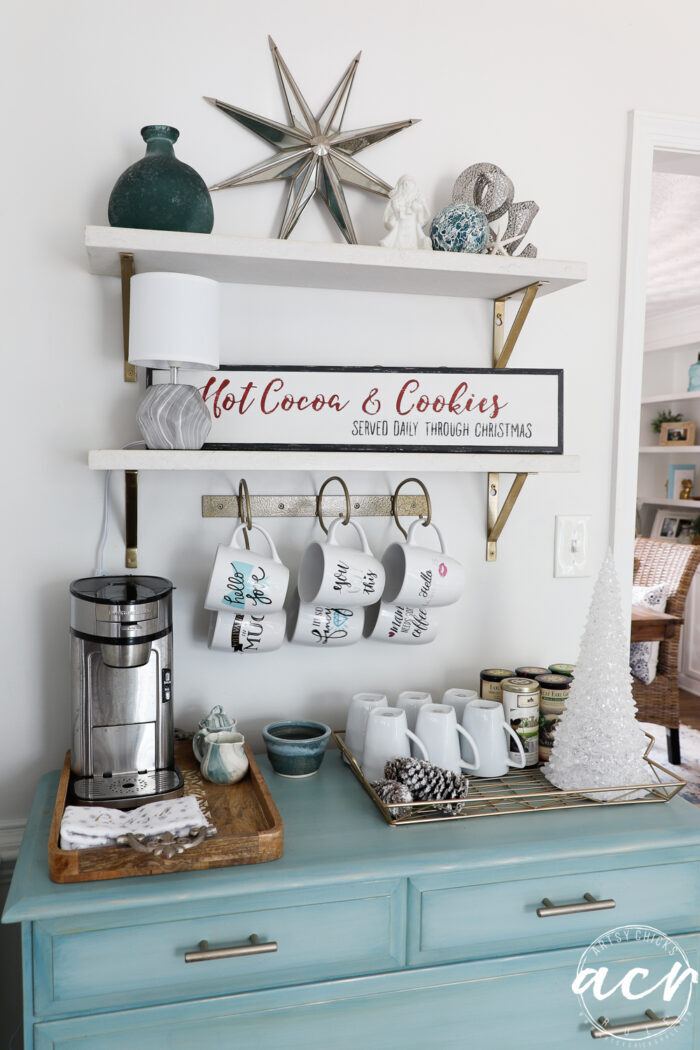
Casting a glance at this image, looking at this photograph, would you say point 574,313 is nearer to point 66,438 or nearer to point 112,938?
point 66,438

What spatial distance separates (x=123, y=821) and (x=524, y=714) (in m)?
0.71

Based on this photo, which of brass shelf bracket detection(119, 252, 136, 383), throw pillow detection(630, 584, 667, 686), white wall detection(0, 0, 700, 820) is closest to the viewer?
brass shelf bracket detection(119, 252, 136, 383)

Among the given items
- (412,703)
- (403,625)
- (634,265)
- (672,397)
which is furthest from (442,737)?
(672,397)

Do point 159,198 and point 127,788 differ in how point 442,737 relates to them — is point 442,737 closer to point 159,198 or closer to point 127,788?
point 127,788

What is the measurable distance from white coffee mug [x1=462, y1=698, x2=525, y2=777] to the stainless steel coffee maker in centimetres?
50

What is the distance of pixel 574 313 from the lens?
1629 millimetres

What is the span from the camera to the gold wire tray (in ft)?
4.02

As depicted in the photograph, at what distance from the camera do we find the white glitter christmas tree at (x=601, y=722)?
4.31 feet

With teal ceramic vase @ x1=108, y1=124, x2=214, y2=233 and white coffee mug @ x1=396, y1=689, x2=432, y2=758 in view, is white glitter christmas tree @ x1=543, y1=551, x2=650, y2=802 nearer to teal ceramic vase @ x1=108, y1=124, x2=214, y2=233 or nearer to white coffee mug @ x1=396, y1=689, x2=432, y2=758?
white coffee mug @ x1=396, y1=689, x2=432, y2=758

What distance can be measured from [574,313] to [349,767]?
0.99m

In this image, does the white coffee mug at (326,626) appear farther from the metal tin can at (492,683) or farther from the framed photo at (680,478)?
the framed photo at (680,478)

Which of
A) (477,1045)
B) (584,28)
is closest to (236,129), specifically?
(584,28)

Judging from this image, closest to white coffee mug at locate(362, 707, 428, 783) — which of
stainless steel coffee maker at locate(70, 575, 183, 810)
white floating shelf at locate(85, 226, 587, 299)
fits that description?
stainless steel coffee maker at locate(70, 575, 183, 810)

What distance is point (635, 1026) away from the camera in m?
1.22
